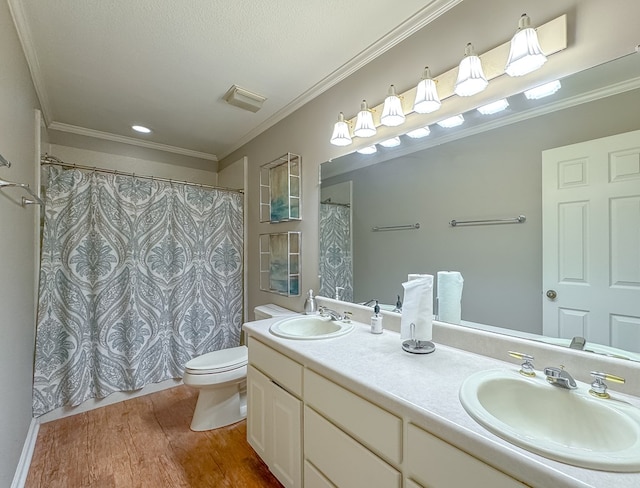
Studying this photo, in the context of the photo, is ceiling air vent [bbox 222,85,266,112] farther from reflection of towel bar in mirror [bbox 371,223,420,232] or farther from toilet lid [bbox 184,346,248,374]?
toilet lid [bbox 184,346,248,374]

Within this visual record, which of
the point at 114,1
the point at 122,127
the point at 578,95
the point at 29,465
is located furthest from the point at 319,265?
the point at 122,127

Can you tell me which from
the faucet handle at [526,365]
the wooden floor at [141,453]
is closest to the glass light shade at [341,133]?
the faucet handle at [526,365]

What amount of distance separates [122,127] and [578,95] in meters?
3.22

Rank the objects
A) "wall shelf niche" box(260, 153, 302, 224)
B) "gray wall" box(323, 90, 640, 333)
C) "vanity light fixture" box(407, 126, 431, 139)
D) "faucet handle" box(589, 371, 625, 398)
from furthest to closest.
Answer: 1. "wall shelf niche" box(260, 153, 302, 224)
2. "vanity light fixture" box(407, 126, 431, 139)
3. "gray wall" box(323, 90, 640, 333)
4. "faucet handle" box(589, 371, 625, 398)

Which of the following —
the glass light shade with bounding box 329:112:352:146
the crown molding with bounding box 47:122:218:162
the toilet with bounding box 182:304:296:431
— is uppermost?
the crown molding with bounding box 47:122:218:162

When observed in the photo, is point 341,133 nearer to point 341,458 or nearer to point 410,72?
point 410,72

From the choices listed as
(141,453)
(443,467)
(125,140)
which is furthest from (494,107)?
(125,140)

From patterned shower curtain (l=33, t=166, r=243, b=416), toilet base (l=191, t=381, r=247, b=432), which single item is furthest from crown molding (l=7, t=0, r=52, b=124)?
toilet base (l=191, t=381, r=247, b=432)

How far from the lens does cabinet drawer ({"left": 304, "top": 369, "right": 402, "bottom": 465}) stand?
0.86 metres

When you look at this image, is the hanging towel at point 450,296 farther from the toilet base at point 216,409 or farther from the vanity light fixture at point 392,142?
the toilet base at point 216,409

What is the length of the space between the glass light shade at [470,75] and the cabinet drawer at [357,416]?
1.26 m

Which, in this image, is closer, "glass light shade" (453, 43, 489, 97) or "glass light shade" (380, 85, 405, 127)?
"glass light shade" (453, 43, 489, 97)

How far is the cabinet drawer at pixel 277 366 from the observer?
4.15ft

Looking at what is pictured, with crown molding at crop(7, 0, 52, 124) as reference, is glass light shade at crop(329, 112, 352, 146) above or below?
below
